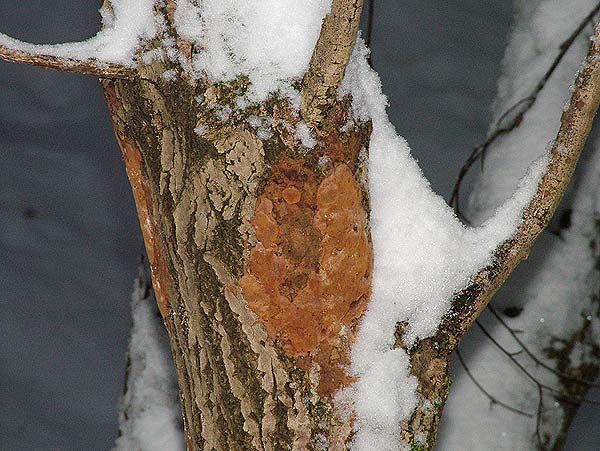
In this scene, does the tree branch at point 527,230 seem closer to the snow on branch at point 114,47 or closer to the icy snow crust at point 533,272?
the snow on branch at point 114,47

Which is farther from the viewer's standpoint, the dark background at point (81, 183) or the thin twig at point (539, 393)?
the dark background at point (81, 183)

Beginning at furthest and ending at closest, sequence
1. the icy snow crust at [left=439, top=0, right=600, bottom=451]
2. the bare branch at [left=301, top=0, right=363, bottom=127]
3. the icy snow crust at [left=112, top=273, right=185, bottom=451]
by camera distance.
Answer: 1. the icy snow crust at [left=112, top=273, right=185, bottom=451]
2. the icy snow crust at [left=439, top=0, right=600, bottom=451]
3. the bare branch at [left=301, top=0, right=363, bottom=127]

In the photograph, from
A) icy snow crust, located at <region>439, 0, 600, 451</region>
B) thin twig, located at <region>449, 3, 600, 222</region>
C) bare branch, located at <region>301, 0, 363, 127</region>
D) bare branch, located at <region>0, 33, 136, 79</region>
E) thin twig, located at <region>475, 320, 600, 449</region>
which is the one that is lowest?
bare branch, located at <region>301, 0, 363, 127</region>

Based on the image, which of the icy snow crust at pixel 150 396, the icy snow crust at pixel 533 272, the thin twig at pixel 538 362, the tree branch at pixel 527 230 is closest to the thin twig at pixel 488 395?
the icy snow crust at pixel 533 272

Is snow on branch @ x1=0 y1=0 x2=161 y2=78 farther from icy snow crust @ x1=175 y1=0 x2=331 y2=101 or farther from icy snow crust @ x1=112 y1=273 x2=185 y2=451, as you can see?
icy snow crust @ x1=112 y1=273 x2=185 y2=451

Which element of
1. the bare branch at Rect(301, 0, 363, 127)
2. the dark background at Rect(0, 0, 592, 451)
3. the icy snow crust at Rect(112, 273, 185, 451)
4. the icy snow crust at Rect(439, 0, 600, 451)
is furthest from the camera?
the dark background at Rect(0, 0, 592, 451)

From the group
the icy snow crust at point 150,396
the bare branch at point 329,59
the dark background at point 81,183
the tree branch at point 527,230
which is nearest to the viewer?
the bare branch at point 329,59

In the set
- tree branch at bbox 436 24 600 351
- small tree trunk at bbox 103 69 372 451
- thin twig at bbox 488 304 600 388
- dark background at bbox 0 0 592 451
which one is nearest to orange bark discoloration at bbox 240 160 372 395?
small tree trunk at bbox 103 69 372 451
